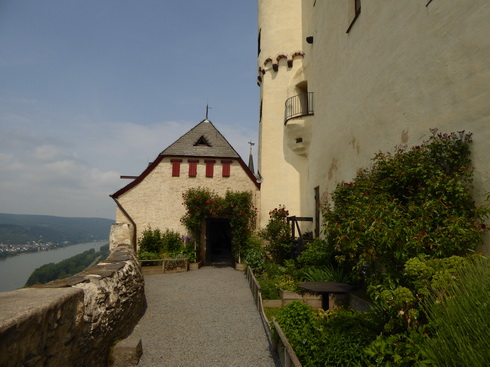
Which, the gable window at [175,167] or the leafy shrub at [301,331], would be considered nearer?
the leafy shrub at [301,331]

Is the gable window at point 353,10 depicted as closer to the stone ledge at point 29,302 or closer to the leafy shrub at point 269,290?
the leafy shrub at point 269,290

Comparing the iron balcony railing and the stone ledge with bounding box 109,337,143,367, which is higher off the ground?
the iron balcony railing

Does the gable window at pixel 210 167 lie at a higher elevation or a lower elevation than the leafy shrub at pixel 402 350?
higher

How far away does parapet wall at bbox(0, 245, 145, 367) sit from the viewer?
2553mm

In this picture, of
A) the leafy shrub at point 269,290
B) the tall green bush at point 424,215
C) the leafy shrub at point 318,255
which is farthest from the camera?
the leafy shrub at point 318,255

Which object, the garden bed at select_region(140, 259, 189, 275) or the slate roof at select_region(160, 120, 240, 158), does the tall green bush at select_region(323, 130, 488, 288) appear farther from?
the slate roof at select_region(160, 120, 240, 158)

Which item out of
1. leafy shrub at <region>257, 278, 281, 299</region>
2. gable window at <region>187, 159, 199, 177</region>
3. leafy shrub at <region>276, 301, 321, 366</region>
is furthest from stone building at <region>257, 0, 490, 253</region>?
leafy shrub at <region>257, 278, 281, 299</region>

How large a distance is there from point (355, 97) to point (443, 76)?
3469 millimetres

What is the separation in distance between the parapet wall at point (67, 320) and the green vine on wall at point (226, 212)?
7.81 m

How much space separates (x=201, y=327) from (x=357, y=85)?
769 centimetres

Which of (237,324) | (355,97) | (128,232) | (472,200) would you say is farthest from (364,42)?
(128,232)

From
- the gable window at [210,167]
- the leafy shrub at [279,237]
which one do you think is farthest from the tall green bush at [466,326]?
the gable window at [210,167]

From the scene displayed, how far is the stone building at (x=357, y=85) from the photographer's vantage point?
4227 millimetres

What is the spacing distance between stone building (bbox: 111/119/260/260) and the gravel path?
4.63m
